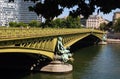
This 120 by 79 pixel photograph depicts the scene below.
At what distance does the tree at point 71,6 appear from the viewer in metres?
6.87

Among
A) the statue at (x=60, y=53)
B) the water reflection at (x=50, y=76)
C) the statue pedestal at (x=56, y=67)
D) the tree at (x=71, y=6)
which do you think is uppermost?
the tree at (x=71, y=6)

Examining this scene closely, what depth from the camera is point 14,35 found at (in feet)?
85.8

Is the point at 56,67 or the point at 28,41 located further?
the point at 56,67

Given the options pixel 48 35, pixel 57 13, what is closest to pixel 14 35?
pixel 48 35

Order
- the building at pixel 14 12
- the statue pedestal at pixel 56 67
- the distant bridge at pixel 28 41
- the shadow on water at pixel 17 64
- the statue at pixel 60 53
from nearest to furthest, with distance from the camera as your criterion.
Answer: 1. the distant bridge at pixel 28 41
2. the shadow on water at pixel 17 64
3. the statue pedestal at pixel 56 67
4. the statue at pixel 60 53
5. the building at pixel 14 12

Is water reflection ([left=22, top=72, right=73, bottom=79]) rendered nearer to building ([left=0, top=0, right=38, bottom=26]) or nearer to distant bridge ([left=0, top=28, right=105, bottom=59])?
distant bridge ([left=0, top=28, right=105, bottom=59])

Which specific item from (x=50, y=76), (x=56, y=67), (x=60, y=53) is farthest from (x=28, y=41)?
(x=60, y=53)

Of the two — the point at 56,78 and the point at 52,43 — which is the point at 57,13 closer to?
the point at 56,78

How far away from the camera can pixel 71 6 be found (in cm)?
702

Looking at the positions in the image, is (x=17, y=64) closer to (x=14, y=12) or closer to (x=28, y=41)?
(x=28, y=41)

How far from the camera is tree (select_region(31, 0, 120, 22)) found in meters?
6.87

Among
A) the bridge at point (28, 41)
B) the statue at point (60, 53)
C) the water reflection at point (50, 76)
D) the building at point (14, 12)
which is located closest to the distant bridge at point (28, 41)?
the bridge at point (28, 41)

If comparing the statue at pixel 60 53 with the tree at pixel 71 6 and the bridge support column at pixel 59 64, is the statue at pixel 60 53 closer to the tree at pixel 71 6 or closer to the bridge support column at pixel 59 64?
the bridge support column at pixel 59 64

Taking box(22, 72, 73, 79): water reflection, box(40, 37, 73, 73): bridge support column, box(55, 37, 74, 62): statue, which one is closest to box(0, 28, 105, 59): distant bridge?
box(55, 37, 74, 62): statue
